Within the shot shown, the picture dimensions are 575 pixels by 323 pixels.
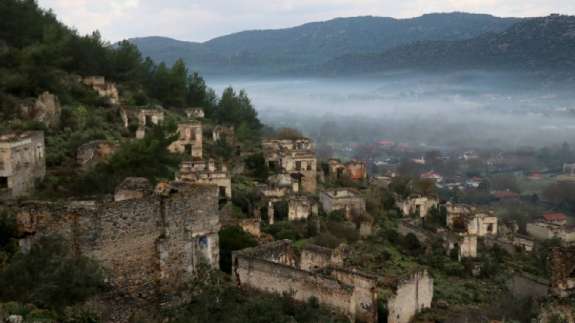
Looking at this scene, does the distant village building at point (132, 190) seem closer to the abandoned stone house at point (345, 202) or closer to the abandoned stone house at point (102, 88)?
the abandoned stone house at point (345, 202)

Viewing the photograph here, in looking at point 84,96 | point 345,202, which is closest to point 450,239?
point 345,202

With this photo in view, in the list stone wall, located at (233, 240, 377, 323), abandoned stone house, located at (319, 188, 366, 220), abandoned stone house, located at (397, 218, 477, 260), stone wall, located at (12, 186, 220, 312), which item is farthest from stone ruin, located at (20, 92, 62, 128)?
stone wall, located at (12, 186, 220, 312)

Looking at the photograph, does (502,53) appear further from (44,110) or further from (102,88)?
(44,110)

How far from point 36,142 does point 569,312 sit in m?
15.5

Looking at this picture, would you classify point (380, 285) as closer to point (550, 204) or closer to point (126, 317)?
point (126, 317)

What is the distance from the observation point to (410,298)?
681 inches

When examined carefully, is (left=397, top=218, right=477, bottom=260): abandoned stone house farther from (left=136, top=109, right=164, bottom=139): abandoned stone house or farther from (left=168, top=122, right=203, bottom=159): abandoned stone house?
(left=136, top=109, right=164, bottom=139): abandoned stone house

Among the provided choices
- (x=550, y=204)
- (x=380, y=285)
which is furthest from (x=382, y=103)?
(x=380, y=285)

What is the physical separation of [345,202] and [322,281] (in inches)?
634

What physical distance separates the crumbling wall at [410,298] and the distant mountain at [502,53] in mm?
127774

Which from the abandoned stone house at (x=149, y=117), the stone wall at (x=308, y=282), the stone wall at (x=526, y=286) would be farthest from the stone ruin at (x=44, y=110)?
the stone wall at (x=526, y=286)

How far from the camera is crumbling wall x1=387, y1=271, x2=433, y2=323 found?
16.4 meters

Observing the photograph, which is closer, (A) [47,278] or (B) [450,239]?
(A) [47,278]

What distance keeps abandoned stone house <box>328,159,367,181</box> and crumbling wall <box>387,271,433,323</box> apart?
66.6 feet
